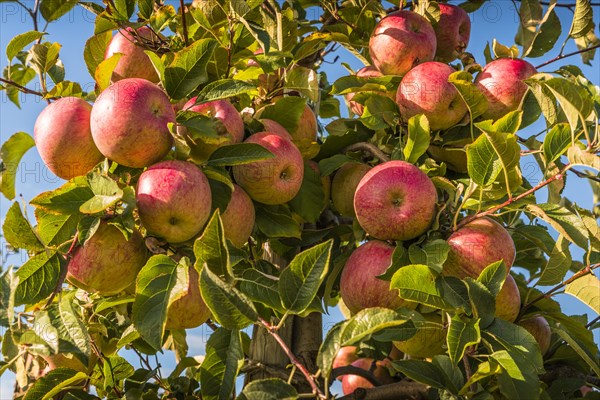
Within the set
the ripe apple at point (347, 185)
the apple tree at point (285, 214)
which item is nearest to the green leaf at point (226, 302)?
the apple tree at point (285, 214)

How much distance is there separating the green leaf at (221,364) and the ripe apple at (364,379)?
25.3 inches


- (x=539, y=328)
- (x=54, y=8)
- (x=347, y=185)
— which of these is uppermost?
(x=54, y=8)

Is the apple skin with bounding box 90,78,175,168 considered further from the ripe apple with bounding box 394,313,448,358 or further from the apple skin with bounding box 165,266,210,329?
the ripe apple with bounding box 394,313,448,358

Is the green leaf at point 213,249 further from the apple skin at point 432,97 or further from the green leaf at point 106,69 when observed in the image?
the apple skin at point 432,97

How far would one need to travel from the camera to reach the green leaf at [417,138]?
65.6 inches

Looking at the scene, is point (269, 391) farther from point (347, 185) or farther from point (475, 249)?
point (347, 185)

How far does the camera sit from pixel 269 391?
1214 millimetres

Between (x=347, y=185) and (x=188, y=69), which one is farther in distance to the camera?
(x=347, y=185)

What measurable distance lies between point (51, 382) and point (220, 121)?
0.70 metres

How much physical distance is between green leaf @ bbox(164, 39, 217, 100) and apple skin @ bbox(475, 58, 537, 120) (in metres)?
0.73

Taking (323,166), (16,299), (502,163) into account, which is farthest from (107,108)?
(502,163)

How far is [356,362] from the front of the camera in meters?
2.12

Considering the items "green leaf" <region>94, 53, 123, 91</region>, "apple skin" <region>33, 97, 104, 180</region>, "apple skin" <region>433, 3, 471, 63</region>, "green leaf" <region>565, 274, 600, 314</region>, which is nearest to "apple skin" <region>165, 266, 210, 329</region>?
"apple skin" <region>33, 97, 104, 180</region>

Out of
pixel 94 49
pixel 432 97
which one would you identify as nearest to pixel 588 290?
pixel 432 97
